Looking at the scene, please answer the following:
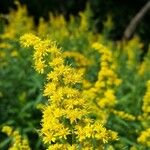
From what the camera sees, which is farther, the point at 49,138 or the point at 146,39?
the point at 146,39

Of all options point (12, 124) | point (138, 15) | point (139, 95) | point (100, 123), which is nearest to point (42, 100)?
point (12, 124)

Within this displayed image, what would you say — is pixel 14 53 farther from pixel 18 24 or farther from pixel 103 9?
pixel 103 9

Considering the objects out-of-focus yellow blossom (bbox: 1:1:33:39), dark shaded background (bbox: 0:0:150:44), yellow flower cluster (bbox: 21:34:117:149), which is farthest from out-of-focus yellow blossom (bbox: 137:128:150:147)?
dark shaded background (bbox: 0:0:150:44)

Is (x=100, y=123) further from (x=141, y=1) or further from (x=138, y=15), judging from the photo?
(x=141, y=1)

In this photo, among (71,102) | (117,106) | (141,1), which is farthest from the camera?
(141,1)

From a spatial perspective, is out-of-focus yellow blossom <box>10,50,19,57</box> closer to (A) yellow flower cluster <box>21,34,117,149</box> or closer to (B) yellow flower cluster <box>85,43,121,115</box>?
(B) yellow flower cluster <box>85,43,121,115</box>

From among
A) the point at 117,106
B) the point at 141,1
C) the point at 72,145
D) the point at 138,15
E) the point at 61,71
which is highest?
the point at 141,1
